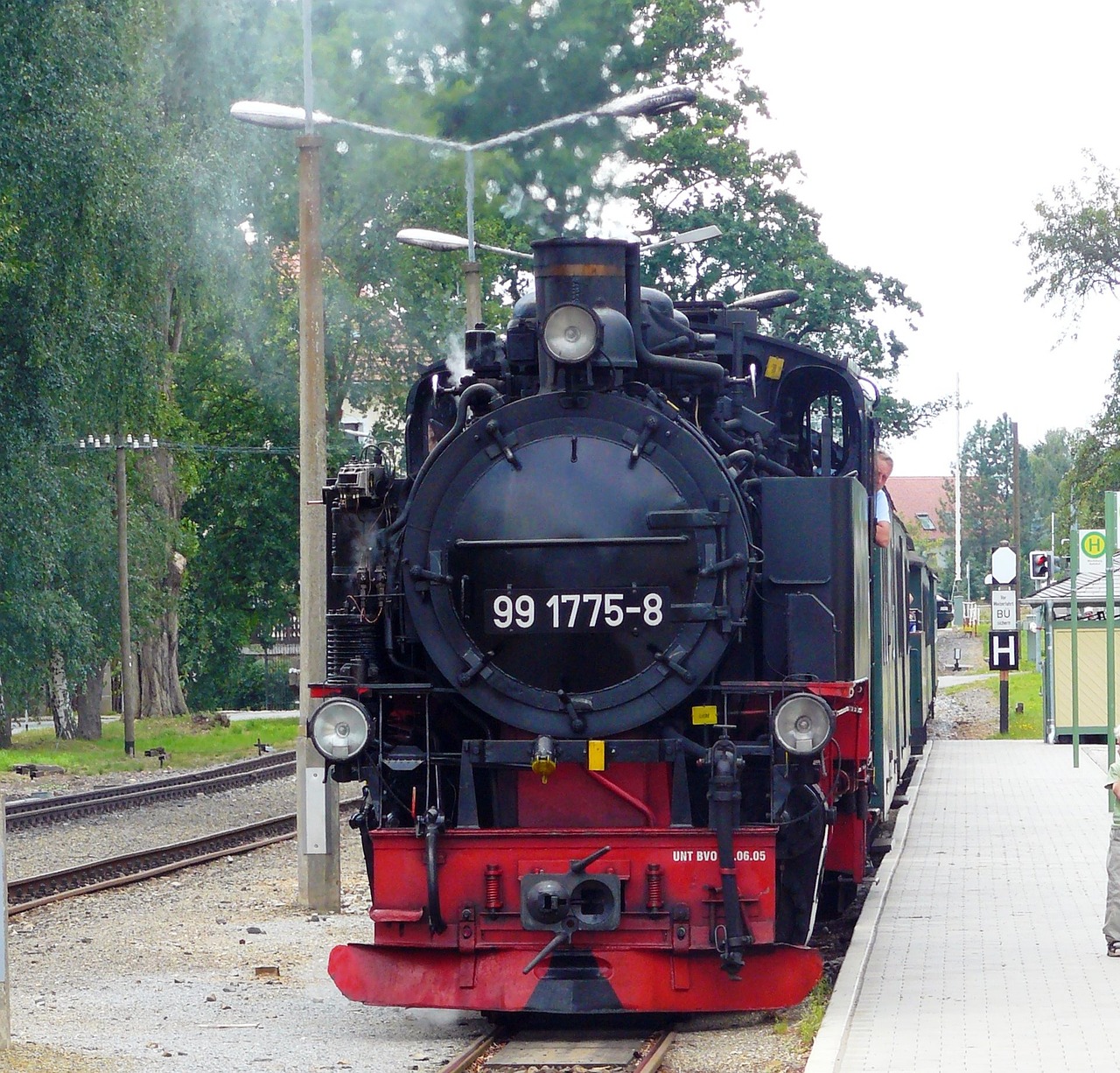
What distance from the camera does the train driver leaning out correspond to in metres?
10.3

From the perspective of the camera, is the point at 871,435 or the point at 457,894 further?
the point at 871,435

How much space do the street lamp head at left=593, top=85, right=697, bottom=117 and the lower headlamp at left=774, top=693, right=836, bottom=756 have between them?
764cm

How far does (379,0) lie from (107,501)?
578 inches

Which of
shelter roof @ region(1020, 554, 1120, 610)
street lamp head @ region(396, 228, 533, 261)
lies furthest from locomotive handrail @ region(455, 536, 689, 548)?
shelter roof @ region(1020, 554, 1120, 610)

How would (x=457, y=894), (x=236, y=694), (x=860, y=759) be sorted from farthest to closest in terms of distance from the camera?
(x=236, y=694)
(x=860, y=759)
(x=457, y=894)

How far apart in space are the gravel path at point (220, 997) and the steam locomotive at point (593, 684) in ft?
1.18

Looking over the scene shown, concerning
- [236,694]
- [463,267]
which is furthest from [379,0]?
[236,694]

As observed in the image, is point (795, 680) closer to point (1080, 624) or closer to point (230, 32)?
point (1080, 624)

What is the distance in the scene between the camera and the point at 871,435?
948cm

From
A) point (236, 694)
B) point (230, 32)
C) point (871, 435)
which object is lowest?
point (236, 694)

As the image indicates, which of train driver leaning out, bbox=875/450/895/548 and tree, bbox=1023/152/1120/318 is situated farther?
tree, bbox=1023/152/1120/318

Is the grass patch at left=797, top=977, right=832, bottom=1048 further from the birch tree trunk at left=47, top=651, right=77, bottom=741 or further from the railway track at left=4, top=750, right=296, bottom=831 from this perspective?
the birch tree trunk at left=47, top=651, right=77, bottom=741

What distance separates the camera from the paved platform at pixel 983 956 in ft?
23.3

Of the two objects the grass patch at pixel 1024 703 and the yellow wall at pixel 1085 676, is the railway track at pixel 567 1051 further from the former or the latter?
the grass patch at pixel 1024 703
